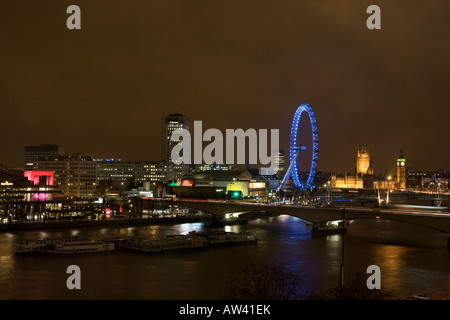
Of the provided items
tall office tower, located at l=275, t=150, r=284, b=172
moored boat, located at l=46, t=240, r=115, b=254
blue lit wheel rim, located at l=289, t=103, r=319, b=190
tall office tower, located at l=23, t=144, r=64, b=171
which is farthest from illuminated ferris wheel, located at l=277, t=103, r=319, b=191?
tall office tower, located at l=275, t=150, r=284, b=172

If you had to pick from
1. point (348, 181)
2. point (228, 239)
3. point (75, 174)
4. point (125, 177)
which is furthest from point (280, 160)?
point (228, 239)

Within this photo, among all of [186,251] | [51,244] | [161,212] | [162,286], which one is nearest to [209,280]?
[162,286]

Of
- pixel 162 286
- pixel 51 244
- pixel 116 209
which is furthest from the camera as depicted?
pixel 116 209

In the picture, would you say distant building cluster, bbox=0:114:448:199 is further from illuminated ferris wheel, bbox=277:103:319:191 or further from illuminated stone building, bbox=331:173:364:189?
illuminated stone building, bbox=331:173:364:189

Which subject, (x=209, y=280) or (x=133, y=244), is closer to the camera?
(x=209, y=280)

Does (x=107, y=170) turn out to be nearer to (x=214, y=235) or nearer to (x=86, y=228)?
(x=86, y=228)

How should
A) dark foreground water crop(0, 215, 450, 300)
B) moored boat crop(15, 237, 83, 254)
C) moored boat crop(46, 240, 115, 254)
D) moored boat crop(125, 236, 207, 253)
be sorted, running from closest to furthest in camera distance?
1. dark foreground water crop(0, 215, 450, 300)
2. moored boat crop(15, 237, 83, 254)
3. moored boat crop(46, 240, 115, 254)
4. moored boat crop(125, 236, 207, 253)

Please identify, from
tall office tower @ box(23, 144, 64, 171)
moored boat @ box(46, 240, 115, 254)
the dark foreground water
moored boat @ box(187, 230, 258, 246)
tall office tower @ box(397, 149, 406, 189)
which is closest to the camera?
the dark foreground water

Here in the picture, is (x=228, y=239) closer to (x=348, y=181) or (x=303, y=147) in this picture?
(x=303, y=147)

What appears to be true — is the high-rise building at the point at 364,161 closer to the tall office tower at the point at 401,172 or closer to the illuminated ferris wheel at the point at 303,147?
the tall office tower at the point at 401,172
